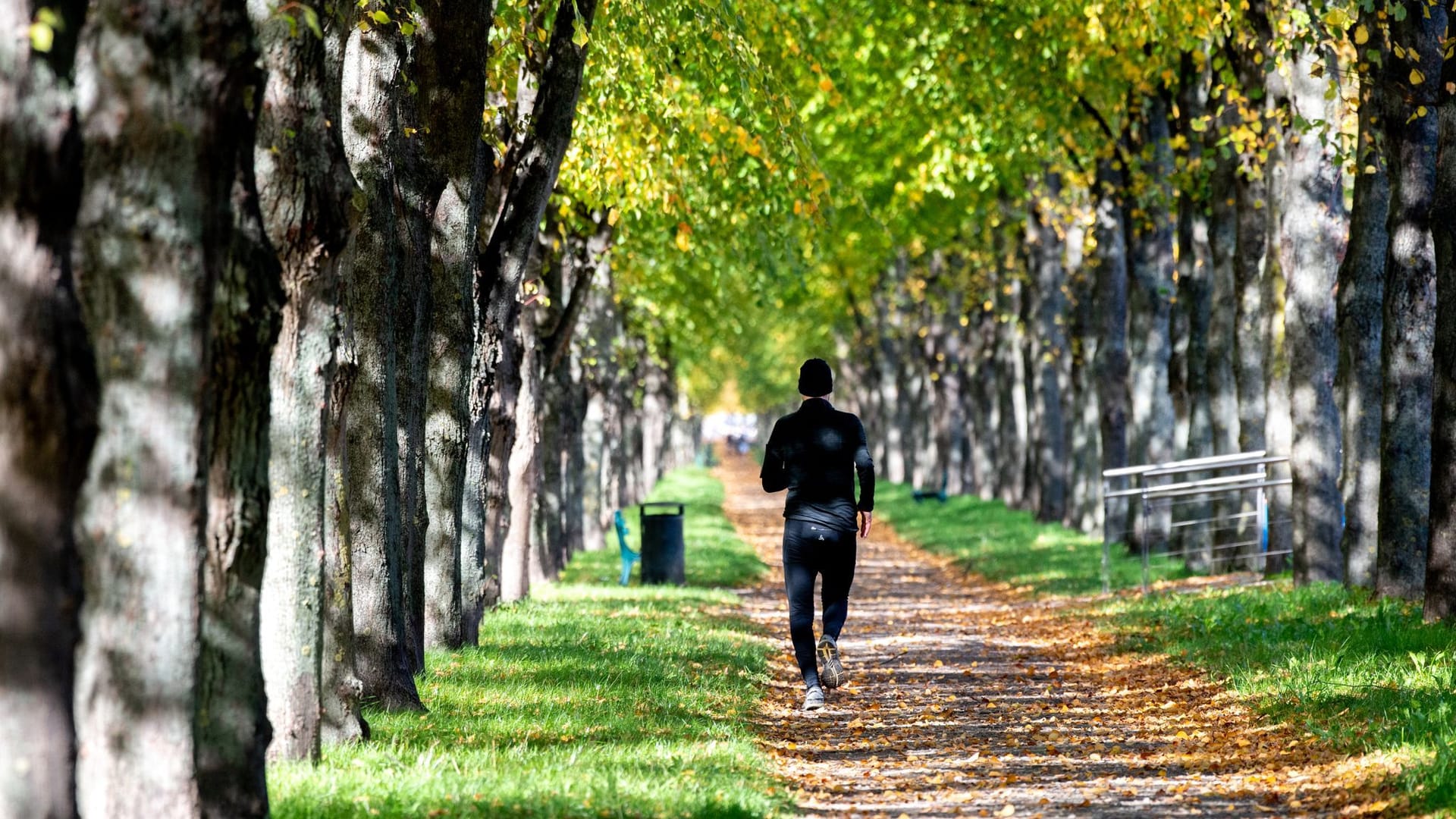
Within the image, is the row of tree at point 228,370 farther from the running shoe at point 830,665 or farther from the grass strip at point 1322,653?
the grass strip at point 1322,653

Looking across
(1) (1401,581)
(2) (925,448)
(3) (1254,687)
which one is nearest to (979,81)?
(1) (1401,581)

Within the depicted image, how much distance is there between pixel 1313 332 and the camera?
17062mm

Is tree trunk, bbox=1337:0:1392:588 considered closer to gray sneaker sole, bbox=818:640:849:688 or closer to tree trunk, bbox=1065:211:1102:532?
gray sneaker sole, bbox=818:640:849:688

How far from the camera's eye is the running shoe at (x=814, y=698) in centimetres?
1153

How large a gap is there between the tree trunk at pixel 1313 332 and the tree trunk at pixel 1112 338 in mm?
9698

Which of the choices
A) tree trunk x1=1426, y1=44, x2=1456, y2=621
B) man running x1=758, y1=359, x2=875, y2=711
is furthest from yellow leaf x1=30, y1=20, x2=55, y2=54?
tree trunk x1=1426, y1=44, x2=1456, y2=621

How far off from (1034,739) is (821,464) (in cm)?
209

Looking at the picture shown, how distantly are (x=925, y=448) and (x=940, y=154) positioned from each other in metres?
30.6

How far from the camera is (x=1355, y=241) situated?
15.8 meters

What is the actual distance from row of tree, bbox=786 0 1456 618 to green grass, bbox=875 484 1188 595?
0.83 metres

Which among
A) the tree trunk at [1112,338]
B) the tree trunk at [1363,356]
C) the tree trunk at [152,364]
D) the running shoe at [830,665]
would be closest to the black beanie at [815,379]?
the running shoe at [830,665]

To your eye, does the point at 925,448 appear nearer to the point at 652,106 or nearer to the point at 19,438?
the point at 652,106

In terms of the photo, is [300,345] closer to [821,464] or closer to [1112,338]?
[821,464]

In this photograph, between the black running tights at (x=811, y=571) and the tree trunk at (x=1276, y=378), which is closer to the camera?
the black running tights at (x=811, y=571)
